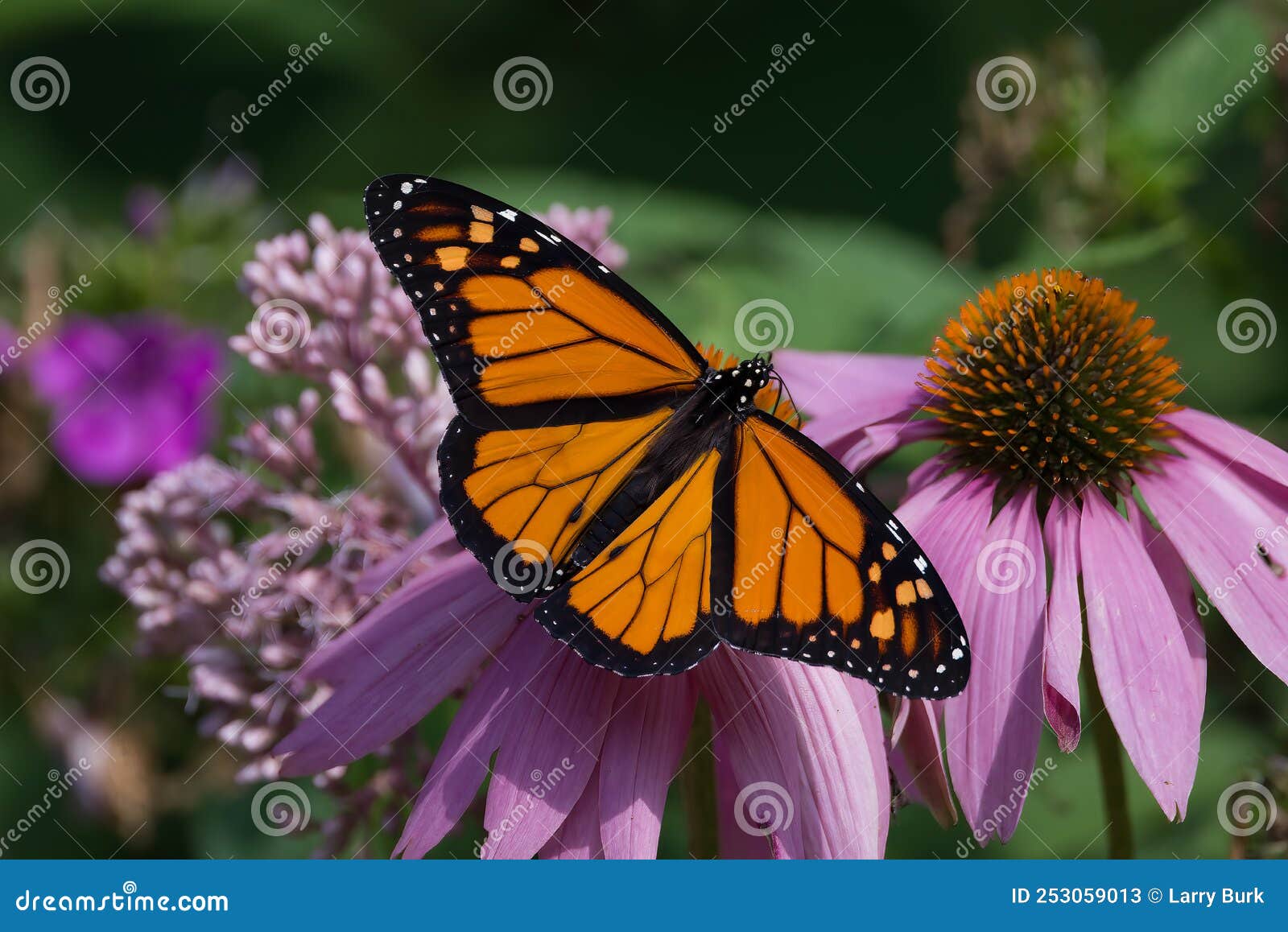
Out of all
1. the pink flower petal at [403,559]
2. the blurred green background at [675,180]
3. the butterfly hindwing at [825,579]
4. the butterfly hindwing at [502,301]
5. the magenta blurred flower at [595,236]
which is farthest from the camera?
the blurred green background at [675,180]

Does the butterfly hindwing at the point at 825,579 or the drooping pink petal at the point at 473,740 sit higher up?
the butterfly hindwing at the point at 825,579

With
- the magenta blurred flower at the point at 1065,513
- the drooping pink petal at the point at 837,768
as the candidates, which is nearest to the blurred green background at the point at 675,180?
the magenta blurred flower at the point at 1065,513

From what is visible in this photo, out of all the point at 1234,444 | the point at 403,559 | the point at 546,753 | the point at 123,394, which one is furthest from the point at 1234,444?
the point at 123,394

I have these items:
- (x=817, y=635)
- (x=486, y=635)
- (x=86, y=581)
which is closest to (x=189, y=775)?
(x=86, y=581)

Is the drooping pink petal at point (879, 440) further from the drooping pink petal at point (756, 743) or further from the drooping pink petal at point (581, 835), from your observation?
the drooping pink petal at point (581, 835)

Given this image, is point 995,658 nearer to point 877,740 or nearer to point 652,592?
point 877,740

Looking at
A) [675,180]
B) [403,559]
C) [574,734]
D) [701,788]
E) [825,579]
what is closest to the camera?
[825,579]

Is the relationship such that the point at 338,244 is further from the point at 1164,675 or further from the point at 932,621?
the point at 1164,675
